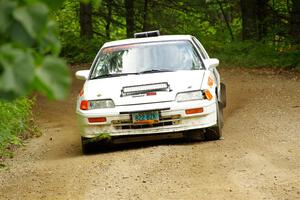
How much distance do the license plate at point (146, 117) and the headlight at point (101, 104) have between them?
37cm

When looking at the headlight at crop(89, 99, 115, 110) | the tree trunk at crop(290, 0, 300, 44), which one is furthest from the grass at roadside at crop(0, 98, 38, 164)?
the tree trunk at crop(290, 0, 300, 44)

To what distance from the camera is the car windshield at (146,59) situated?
10.1 m

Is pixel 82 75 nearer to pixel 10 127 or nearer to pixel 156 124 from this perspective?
pixel 10 127

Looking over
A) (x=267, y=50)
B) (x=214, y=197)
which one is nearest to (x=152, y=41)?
(x=214, y=197)

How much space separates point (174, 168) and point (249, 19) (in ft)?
69.0

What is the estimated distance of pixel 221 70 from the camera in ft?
73.0

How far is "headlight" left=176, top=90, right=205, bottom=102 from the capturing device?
920 cm

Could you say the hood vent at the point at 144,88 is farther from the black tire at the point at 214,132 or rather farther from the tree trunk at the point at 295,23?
the tree trunk at the point at 295,23

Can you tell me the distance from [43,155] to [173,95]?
2336 mm

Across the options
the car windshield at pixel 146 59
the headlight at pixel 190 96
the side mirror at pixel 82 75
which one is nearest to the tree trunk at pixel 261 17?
the car windshield at pixel 146 59

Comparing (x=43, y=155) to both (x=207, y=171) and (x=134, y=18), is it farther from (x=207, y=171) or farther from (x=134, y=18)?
(x=134, y=18)

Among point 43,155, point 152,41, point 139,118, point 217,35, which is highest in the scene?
point 152,41

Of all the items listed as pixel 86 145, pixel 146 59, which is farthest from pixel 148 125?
pixel 146 59

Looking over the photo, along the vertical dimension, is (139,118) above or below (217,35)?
above
